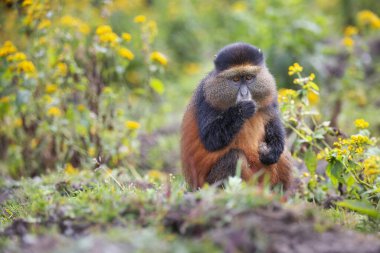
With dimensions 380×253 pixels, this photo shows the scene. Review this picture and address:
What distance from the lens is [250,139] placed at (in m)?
5.24

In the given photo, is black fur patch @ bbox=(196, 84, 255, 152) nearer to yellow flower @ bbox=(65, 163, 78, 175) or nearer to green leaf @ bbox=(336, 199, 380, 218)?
green leaf @ bbox=(336, 199, 380, 218)

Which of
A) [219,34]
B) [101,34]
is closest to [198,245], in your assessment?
[101,34]

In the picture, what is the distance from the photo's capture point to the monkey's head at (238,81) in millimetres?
5238

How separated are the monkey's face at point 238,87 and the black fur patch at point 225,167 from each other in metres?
0.45

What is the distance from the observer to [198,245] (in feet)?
10.4

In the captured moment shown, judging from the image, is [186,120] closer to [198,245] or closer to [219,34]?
[198,245]

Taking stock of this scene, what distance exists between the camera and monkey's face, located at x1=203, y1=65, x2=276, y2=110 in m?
5.23

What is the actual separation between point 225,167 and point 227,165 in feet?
0.08

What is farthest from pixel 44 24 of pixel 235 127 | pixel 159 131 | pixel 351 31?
pixel 351 31

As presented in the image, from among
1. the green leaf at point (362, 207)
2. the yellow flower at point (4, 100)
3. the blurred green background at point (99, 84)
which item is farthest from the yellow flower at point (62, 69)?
the green leaf at point (362, 207)

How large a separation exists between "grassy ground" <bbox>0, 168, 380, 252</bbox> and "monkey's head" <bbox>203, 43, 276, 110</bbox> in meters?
1.34

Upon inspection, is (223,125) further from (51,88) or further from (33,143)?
(33,143)

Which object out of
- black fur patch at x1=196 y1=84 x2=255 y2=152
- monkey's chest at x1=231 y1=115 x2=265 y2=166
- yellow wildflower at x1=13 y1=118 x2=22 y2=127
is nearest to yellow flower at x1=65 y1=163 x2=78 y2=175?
yellow wildflower at x1=13 y1=118 x2=22 y2=127

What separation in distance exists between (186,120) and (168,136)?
13.1 feet
